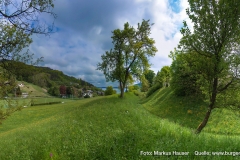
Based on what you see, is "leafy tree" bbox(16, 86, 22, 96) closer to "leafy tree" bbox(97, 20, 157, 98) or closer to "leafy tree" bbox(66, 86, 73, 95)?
"leafy tree" bbox(97, 20, 157, 98)

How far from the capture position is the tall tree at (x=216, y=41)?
7.34 metres

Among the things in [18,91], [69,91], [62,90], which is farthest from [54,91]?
[18,91]

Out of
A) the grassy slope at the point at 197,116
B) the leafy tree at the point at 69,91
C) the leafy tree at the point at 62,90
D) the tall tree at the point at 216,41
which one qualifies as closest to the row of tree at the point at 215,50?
the tall tree at the point at 216,41

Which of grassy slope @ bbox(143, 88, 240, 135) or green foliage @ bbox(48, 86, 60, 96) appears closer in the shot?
grassy slope @ bbox(143, 88, 240, 135)

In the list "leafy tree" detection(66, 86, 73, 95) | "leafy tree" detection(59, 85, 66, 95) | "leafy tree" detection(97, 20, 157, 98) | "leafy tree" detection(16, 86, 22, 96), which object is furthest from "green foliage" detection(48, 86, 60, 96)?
"leafy tree" detection(16, 86, 22, 96)

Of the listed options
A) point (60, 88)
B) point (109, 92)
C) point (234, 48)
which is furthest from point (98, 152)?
point (60, 88)

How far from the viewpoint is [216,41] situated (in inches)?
309

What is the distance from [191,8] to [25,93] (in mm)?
8558

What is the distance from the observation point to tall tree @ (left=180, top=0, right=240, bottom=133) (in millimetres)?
7336

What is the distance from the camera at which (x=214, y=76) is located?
778 cm

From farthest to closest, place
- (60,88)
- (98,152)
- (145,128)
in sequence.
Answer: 1. (60,88)
2. (145,128)
3. (98,152)

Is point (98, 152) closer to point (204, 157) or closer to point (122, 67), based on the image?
point (204, 157)

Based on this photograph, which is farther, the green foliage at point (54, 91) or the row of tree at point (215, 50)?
the green foliage at point (54, 91)

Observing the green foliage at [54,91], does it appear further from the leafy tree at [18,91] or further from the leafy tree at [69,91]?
the leafy tree at [18,91]
